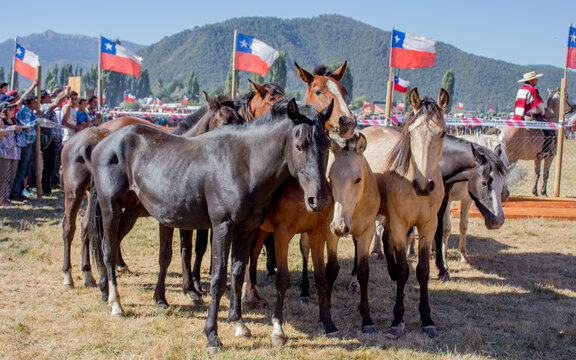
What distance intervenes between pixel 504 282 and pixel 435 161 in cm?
290

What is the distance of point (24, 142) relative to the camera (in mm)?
10234

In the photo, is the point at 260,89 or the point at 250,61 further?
the point at 250,61

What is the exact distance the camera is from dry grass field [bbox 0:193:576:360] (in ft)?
13.8

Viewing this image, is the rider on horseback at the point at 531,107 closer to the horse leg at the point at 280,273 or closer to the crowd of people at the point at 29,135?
the horse leg at the point at 280,273

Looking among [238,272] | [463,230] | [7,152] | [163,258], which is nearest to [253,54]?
[7,152]

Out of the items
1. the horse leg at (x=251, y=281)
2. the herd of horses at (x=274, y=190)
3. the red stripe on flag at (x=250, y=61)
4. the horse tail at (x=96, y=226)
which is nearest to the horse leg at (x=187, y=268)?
the herd of horses at (x=274, y=190)

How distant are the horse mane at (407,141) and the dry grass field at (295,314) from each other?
1598 millimetres

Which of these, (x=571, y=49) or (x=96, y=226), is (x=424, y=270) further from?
(x=571, y=49)

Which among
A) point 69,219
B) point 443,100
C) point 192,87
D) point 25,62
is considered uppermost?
point 192,87

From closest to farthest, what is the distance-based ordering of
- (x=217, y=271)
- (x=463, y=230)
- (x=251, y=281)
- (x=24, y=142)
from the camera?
(x=217, y=271)
(x=251, y=281)
(x=463, y=230)
(x=24, y=142)

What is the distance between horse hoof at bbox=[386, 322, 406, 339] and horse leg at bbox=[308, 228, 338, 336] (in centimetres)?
51

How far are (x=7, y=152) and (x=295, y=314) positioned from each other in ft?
24.3

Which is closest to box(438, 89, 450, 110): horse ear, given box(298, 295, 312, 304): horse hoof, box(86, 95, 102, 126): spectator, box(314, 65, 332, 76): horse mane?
box(314, 65, 332, 76): horse mane

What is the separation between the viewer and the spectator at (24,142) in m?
10.2
